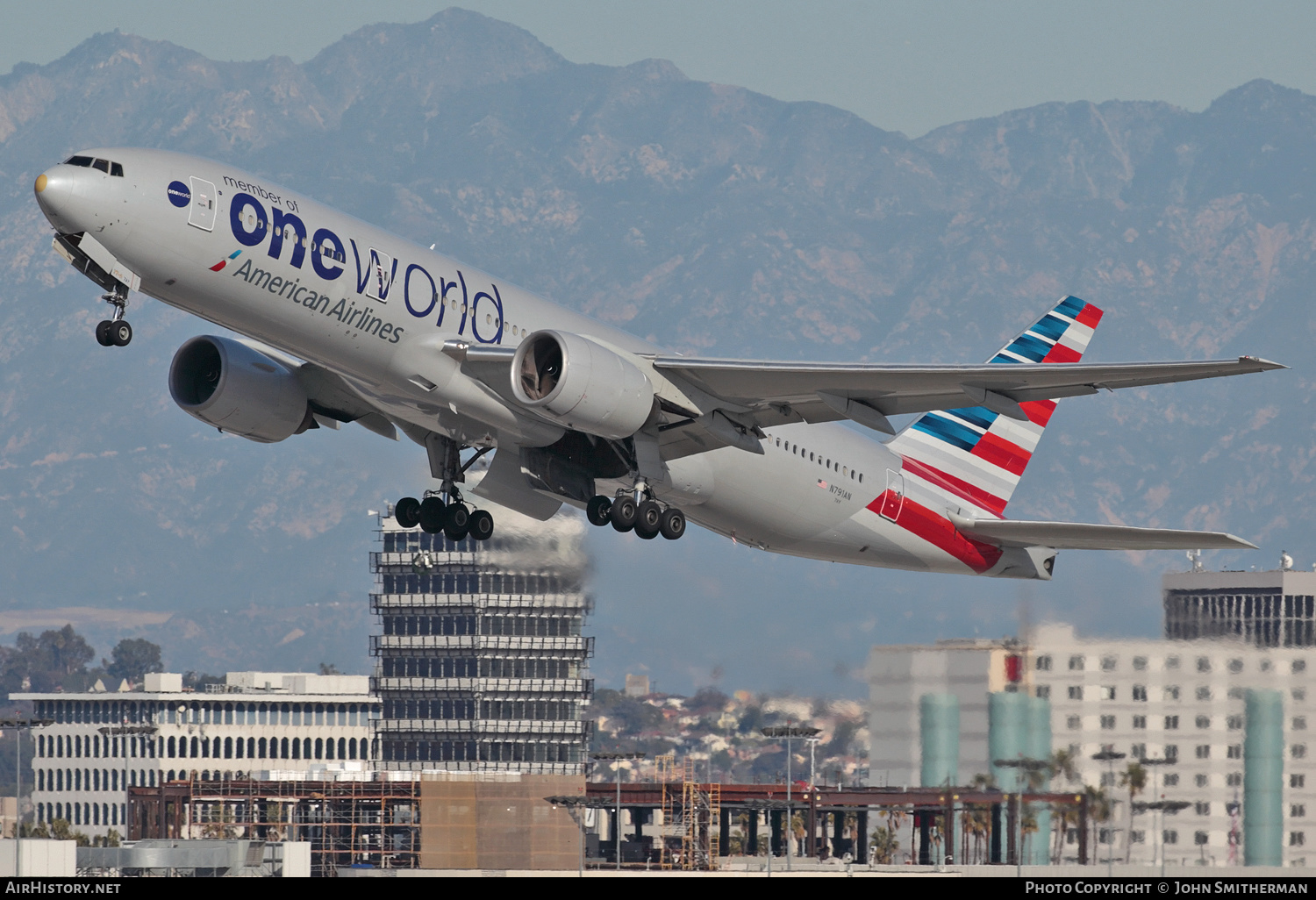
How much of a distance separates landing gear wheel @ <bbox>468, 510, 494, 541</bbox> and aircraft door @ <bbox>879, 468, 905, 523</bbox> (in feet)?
24.6

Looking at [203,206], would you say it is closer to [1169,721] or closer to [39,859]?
[39,859]

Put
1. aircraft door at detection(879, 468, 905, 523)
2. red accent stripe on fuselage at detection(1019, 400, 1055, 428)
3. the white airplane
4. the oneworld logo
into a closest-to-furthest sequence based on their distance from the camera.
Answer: the oneworld logo → the white airplane → aircraft door at detection(879, 468, 905, 523) → red accent stripe on fuselage at detection(1019, 400, 1055, 428)

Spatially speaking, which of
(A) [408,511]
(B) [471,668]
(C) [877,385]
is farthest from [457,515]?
(B) [471,668]

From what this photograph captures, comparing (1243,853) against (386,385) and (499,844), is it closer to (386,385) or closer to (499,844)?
(386,385)

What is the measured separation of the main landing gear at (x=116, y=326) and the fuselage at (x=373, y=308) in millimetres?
491

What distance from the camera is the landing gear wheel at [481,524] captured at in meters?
37.4

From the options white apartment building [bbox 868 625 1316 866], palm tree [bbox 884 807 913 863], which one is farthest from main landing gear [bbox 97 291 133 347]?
palm tree [bbox 884 807 913 863]

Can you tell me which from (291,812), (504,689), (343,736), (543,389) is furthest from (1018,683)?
(343,736)

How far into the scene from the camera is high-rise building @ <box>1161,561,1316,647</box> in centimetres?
3944

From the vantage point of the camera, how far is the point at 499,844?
80.6 metres

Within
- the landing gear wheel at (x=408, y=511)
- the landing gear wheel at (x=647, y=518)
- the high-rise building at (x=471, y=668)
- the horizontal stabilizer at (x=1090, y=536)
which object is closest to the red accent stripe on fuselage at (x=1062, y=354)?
the horizontal stabilizer at (x=1090, y=536)

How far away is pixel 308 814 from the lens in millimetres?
95750

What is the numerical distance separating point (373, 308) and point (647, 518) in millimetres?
6406

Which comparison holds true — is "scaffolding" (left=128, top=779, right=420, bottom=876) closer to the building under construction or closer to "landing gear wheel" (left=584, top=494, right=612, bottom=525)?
the building under construction
